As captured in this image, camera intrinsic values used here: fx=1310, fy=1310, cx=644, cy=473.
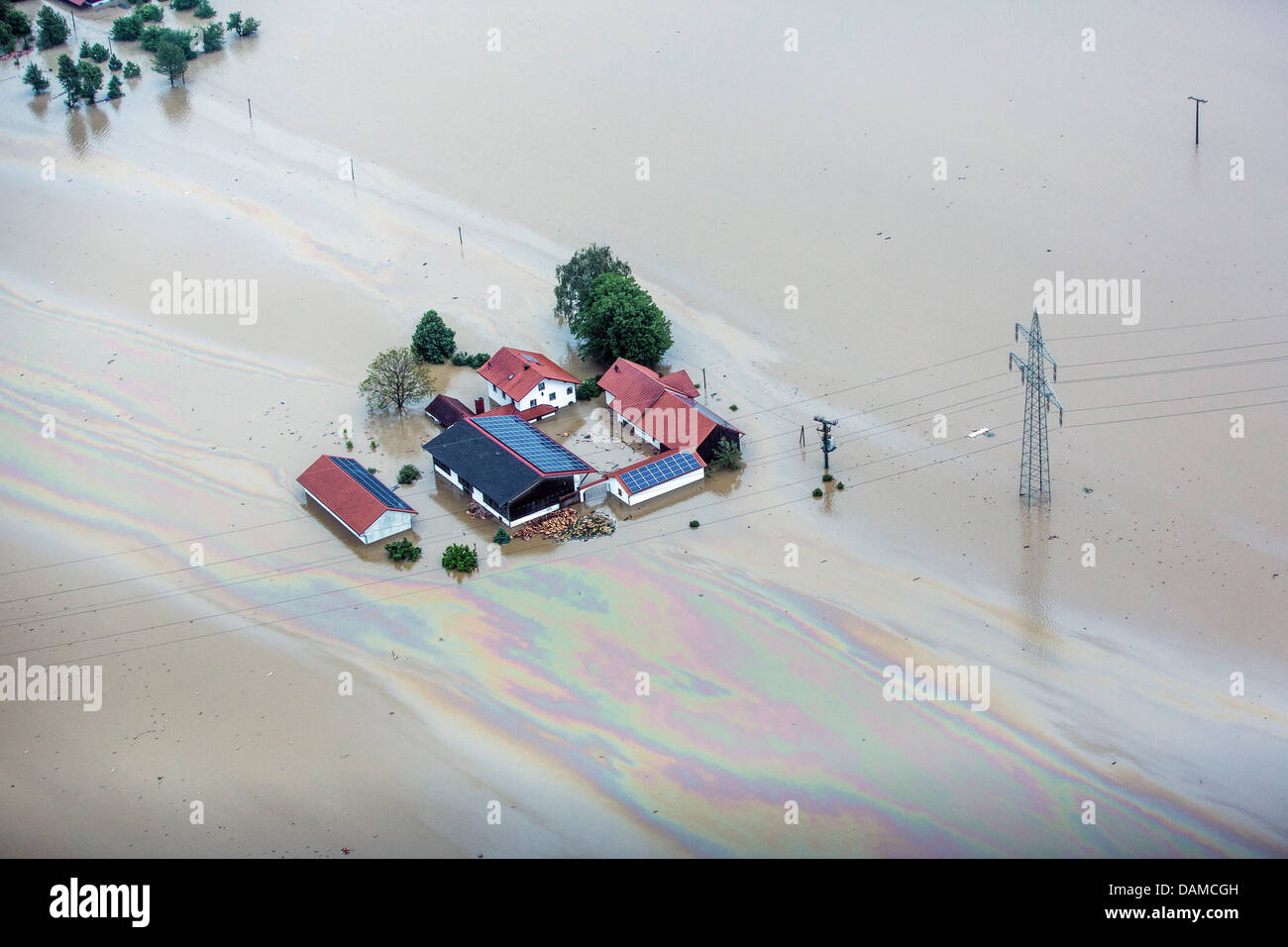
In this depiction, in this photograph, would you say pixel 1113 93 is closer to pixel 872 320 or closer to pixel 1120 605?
pixel 872 320

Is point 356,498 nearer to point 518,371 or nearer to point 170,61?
point 518,371

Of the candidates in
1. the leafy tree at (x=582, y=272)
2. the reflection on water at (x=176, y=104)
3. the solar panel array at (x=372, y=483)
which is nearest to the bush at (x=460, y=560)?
the solar panel array at (x=372, y=483)

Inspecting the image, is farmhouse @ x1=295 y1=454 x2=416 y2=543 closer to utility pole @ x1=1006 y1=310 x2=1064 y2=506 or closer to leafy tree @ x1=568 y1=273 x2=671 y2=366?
leafy tree @ x1=568 y1=273 x2=671 y2=366

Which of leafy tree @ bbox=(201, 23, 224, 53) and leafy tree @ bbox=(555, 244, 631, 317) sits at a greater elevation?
leafy tree @ bbox=(201, 23, 224, 53)

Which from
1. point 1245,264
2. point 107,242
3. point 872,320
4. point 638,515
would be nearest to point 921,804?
point 638,515

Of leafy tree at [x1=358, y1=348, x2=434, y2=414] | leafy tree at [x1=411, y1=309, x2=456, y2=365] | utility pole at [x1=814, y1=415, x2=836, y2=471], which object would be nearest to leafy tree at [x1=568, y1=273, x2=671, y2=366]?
leafy tree at [x1=411, y1=309, x2=456, y2=365]
